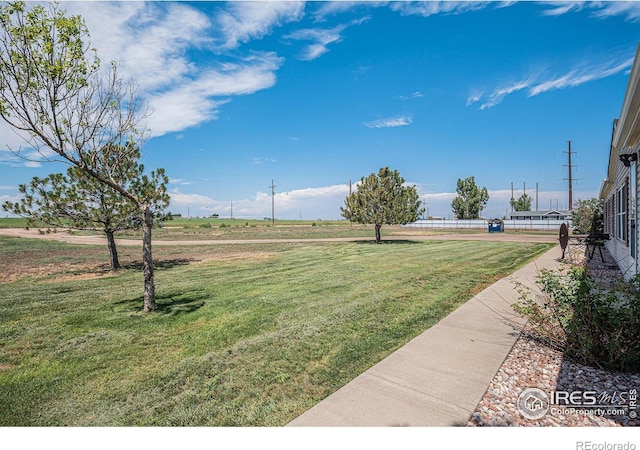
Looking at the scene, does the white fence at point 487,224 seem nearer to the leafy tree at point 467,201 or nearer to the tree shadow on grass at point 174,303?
the leafy tree at point 467,201

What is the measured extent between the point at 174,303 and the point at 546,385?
646cm

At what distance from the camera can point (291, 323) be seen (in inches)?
210

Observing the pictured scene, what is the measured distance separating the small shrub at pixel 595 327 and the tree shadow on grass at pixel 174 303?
19.4ft

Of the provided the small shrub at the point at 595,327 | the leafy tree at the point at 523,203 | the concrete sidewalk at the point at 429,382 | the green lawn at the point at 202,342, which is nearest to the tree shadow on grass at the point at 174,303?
the green lawn at the point at 202,342

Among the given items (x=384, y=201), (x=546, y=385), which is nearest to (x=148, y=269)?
(x=546, y=385)

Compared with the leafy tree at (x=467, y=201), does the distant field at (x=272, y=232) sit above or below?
below

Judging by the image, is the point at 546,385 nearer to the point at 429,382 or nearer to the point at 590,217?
the point at 429,382

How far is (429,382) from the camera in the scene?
336 centimetres

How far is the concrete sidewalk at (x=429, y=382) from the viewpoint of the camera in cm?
279

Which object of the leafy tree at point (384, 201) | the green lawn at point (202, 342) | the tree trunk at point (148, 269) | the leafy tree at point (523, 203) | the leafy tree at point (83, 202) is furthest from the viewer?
the leafy tree at point (523, 203)

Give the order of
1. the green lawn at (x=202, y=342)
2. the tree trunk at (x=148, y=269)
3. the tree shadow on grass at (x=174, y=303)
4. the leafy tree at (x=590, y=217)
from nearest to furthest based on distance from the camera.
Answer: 1. the green lawn at (x=202, y=342)
2. the tree trunk at (x=148, y=269)
3. the tree shadow on grass at (x=174, y=303)
4. the leafy tree at (x=590, y=217)

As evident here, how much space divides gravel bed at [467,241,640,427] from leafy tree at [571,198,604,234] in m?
19.5

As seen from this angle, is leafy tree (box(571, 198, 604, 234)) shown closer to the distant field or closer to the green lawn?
the green lawn
